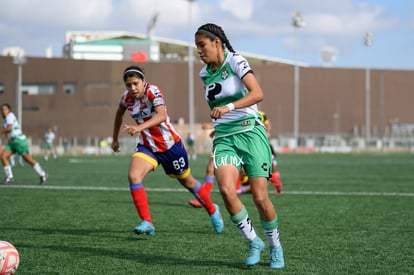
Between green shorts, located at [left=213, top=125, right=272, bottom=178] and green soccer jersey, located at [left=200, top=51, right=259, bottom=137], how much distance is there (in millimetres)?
75

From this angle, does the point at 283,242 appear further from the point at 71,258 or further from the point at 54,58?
the point at 54,58

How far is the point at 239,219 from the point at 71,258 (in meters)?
1.77

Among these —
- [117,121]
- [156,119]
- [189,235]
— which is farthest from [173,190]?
[156,119]

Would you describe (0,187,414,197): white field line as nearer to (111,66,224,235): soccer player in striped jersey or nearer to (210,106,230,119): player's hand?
(111,66,224,235): soccer player in striped jersey

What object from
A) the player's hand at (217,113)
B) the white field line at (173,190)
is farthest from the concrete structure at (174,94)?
the player's hand at (217,113)

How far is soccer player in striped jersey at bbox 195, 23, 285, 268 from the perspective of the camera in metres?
6.16

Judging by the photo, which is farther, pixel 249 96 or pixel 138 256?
pixel 138 256

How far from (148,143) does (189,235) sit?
1.31m

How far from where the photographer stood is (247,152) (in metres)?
6.22

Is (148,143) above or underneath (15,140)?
above

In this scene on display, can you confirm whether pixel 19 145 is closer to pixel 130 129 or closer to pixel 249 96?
pixel 130 129

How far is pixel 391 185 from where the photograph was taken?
17656 mm

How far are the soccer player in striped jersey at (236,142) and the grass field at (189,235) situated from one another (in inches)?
14.5

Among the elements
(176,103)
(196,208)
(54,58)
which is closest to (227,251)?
(196,208)
